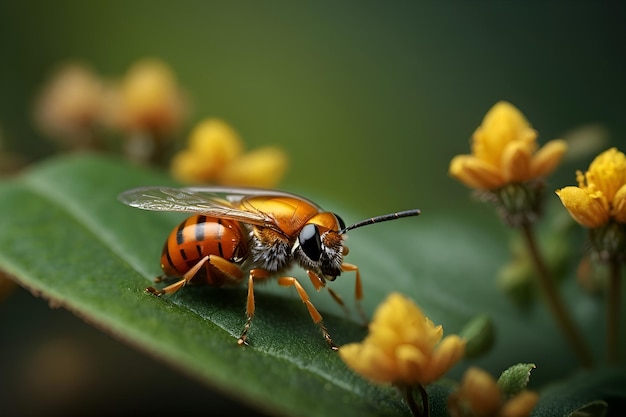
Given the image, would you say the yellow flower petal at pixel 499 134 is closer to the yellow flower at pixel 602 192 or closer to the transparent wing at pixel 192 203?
the yellow flower at pixel 602 192

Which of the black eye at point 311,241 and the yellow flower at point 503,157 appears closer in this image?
the yellow flower at point 503,157

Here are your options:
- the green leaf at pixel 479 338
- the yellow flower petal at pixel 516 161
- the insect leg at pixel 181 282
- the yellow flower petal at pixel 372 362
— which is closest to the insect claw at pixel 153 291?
the insect leg at pixel 181 282

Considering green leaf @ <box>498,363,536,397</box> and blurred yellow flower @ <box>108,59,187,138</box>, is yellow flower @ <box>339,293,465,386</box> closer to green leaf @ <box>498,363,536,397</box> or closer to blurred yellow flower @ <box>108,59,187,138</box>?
green leaf @ <box>498,363,536,397</box>

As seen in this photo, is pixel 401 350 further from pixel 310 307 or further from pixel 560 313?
pixel 560 313

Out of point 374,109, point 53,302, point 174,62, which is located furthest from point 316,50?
point 53,302

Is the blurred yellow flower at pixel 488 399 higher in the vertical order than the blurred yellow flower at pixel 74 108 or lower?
higher

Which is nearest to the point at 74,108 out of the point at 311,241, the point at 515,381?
the point at 311,241
